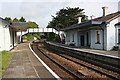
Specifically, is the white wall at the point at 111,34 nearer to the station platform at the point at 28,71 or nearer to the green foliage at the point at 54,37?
the station platform at the point at 28,71

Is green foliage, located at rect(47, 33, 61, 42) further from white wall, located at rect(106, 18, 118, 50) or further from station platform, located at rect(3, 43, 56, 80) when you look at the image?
station platform, located at rect(3, 43, 56, 80)

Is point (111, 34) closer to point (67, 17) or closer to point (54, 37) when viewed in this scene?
point (67, 17)

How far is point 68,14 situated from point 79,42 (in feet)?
109

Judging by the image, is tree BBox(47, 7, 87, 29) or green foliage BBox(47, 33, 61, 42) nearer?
tree BBox(47, 7, 87, 29)

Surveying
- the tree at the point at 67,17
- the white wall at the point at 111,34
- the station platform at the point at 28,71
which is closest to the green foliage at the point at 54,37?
the tree at the point at 67,17

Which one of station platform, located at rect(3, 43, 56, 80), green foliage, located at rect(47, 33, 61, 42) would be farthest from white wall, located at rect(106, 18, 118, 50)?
green foliage, located at rect(47, 33, 61, 42)

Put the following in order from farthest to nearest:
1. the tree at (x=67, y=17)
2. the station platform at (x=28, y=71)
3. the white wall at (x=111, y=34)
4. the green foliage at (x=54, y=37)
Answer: the green foliage at (x=54, y=37)
the tree at (x=67, y=17)
the white wall at (x=111, y=34)
the station platform at (x=28, y=71)

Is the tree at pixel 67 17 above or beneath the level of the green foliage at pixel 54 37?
above

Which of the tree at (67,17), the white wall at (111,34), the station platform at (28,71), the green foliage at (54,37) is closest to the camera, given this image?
the station platform at (28,71)

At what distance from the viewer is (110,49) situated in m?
25.0

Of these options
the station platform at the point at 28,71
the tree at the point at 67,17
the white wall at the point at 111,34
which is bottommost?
the station platform at the point at 28,71

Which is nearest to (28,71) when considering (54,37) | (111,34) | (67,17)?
(111,34)

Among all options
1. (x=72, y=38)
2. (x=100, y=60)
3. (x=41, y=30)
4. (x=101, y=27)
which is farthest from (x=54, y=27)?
(x=100, y=60)

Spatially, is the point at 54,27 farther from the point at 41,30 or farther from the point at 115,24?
the point at 115,24
